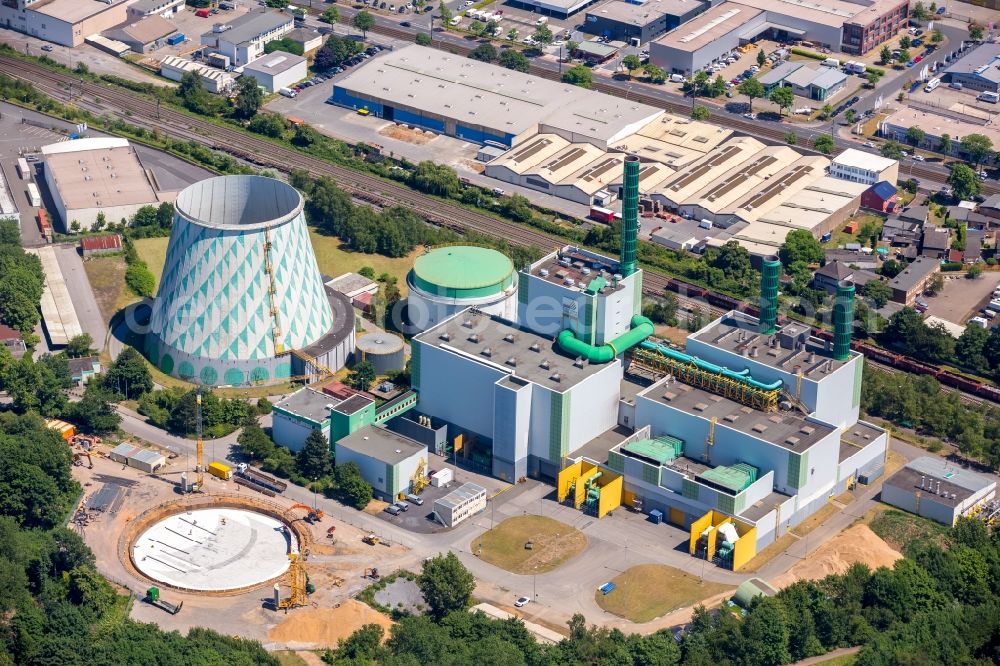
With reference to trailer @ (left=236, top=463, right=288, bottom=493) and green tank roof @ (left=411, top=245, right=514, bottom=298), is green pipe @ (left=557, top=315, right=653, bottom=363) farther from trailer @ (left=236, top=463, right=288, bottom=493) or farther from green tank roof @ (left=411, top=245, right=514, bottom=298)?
trailer @ (left=236, top=463, right=288, bottom=493)

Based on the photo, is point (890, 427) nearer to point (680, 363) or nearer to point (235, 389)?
point (680, 363)

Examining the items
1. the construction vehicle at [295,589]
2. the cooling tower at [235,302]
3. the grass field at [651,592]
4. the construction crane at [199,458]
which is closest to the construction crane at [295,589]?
the construction vehicle at [295,589]

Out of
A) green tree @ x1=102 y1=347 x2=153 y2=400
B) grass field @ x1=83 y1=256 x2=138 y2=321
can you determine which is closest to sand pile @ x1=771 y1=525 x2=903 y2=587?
green tree @ x1=102 y1=347 x2=153 y2=400

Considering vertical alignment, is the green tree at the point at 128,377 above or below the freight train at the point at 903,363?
above

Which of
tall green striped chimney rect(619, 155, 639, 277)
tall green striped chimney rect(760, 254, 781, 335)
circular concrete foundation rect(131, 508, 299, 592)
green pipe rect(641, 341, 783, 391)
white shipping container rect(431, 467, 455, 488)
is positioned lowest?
circular concrete foundation rect(131, 508, 299, 592)

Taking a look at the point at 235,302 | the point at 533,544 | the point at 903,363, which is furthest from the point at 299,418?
the point at 903,363

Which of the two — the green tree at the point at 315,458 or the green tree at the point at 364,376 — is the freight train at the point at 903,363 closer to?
the green tree at the point at 364,376

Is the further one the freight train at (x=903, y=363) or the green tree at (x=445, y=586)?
the freight train at (x=903, y=363)
